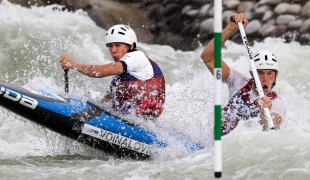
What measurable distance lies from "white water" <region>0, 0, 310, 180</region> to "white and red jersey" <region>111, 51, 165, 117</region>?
240mm

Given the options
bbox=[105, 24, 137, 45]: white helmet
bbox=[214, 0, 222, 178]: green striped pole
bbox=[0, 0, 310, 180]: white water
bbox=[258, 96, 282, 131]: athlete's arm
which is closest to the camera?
bbox=[214, 0, 222, 178]: green striped pole

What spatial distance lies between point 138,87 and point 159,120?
1.39 ft

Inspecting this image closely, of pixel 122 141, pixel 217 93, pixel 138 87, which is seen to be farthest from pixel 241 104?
→ pixel 217 93

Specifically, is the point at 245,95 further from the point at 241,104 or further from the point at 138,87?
the point at 138,87

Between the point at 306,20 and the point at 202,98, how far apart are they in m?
6.04

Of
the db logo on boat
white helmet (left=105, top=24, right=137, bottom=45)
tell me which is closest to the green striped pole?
white helmet (left=105, top=24, right=137, bottom=45)

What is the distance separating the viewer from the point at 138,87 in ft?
28.2

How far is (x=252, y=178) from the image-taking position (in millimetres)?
7164

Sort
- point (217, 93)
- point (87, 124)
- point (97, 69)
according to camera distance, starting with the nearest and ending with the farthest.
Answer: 1. point (217, 93)
2. point (97, 69)
3. point (87, 124)

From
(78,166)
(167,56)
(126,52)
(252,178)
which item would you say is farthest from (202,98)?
(167,56)

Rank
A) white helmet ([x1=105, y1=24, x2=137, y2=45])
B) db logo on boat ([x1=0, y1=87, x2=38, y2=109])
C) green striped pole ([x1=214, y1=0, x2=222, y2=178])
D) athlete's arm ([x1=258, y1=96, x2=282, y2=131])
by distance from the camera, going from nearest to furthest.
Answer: green striped pole ([x1=214, y1=0, x2=222, y2=178]), athlete's arm ([x1=258, y1=96, x2=282, y2=131]), db logo on boat ([x1=0, y1=87, x2=38, y2=109]), white helmet ([x1=105, y1=24, x2=137, y2=45])

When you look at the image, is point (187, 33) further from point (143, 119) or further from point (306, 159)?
point (306, 159)

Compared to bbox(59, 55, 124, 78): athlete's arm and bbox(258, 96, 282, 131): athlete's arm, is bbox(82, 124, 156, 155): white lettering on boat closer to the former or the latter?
bbox(59, 55, 124, 78): athlete's arm

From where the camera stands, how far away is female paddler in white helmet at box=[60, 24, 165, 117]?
855 cm
